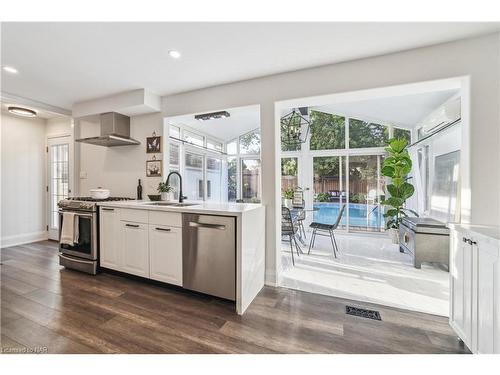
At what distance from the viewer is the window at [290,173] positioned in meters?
5.71

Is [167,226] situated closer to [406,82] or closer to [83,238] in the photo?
[83,238]

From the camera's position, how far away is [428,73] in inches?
79.9

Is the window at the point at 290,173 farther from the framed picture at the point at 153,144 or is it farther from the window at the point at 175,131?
the framed picture at the point at 153,144

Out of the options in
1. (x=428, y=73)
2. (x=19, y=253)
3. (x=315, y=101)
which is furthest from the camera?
(x=19, y=253)

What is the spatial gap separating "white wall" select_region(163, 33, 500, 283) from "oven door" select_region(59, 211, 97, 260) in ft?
6.97

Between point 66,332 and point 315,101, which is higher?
point 315,101

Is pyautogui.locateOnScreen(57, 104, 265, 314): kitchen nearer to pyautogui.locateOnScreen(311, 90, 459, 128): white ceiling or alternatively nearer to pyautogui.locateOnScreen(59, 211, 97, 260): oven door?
pyautogui.locateOnScreen(59, 211, 97, 260): oven door

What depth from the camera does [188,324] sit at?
5.85ft

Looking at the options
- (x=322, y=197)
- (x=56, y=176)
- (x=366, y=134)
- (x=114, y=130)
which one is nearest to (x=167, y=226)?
(x=114, y=130)

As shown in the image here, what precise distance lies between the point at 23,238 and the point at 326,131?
6.80 m

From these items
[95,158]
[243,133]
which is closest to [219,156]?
[243,133]

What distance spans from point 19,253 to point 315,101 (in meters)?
5.08

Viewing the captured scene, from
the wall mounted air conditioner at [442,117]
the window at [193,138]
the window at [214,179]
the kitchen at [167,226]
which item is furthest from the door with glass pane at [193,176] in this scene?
the wall mounted air conditioner at [442,117]
